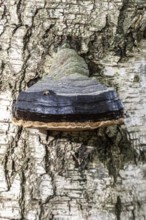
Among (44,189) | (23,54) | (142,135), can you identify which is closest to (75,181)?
(44,189)

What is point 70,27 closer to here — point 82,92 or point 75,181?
point 82,92

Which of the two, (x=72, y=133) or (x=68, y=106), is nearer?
(x=68, y=106)

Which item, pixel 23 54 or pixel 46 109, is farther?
pixel 23 54

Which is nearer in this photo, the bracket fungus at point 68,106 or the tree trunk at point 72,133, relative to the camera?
the bracket fungus at point 68,106

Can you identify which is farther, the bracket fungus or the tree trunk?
the tree trunk
